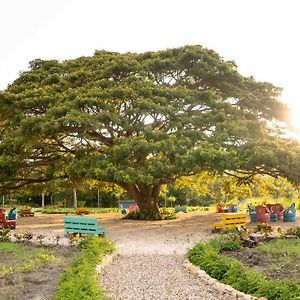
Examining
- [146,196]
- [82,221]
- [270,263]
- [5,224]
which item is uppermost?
[146,196]

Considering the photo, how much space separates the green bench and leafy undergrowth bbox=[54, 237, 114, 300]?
5.86 feet

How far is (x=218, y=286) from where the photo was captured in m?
7.97

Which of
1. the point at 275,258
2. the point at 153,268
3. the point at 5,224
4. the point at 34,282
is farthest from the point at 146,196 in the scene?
the point at 34,282

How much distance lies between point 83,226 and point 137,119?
6214 mm

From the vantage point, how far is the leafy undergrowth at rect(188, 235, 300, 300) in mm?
6688

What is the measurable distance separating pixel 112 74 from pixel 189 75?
12.1 feet

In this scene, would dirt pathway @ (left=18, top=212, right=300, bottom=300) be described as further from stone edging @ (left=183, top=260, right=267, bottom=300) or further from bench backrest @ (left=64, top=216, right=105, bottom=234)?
bench backrest @ (left=64, top=216, right=105, bottom=234)

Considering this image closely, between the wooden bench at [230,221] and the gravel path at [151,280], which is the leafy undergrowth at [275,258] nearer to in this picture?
the gravel path at [151,280]

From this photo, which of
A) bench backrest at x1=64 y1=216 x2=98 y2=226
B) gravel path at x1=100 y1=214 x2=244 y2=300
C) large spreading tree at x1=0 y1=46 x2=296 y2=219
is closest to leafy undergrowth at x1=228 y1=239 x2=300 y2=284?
gravel path at x1=100 y1=214 x2=244 y2=300

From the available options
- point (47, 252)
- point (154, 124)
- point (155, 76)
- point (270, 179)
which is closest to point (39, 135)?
point (154, 124)

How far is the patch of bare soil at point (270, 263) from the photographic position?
8130 mm

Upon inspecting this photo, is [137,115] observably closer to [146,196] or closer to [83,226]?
[146,196]

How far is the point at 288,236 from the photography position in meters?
Answer: 13.0

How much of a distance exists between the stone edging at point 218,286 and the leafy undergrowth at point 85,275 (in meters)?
1.97
